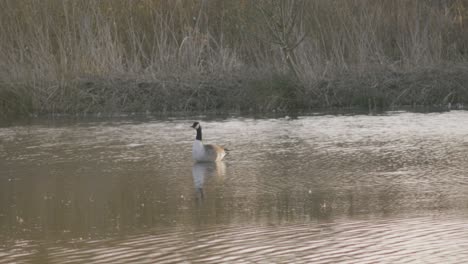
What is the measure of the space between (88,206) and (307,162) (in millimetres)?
3073

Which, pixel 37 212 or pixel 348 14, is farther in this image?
pixel 348 14

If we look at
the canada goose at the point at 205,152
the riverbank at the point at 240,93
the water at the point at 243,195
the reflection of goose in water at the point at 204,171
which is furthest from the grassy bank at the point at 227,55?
the reflection of goose in water at the point at 204,171

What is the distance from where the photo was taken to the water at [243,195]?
273 inches

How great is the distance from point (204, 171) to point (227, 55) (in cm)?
797

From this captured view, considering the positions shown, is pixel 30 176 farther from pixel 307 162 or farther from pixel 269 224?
pixel 269 224

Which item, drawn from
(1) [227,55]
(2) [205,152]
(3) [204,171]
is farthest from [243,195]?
A: (1) [227,55]

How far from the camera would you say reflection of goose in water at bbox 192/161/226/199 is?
10.0 metres

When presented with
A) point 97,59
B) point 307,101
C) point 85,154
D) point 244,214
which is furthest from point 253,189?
point 97,59

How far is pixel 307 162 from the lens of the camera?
11.0 meters

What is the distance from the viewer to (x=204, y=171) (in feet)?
35.6

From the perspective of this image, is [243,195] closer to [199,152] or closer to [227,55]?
[199,152]

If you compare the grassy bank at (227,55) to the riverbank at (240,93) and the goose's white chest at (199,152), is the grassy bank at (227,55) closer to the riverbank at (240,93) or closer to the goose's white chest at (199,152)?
the riverbank at (240,93)

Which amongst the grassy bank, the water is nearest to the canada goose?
the water

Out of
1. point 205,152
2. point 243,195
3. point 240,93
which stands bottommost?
point 243,195
